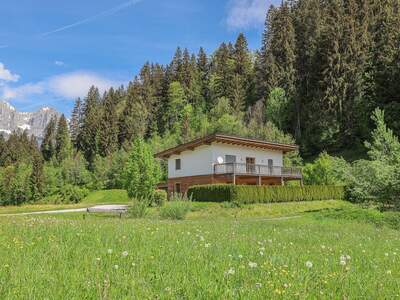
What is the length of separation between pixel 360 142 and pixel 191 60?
2521 inches

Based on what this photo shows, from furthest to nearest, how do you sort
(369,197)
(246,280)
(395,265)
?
(369,197) → (395,265) → (246,280)

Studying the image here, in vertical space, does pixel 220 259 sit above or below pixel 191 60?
below

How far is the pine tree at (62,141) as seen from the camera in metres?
115

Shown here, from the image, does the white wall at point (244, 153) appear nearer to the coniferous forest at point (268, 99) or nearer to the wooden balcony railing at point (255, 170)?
the wooden balcony railing at point (255, 170)

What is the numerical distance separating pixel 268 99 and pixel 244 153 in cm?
3394

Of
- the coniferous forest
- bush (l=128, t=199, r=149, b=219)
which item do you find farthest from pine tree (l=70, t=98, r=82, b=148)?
bush (l=128, t=199, r=149, b=219)

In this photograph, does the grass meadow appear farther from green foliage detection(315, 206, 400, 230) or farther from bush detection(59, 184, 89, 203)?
bush detection(59, 184, 89, 203)

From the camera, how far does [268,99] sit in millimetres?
75062

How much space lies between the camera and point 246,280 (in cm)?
418

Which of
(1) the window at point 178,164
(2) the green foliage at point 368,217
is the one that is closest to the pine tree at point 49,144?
(1) the window at point 178,164

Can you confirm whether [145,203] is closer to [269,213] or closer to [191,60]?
[269,213]

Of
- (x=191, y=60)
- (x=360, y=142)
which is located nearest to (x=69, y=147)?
(x=191, y=60)

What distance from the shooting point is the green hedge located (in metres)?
31.0

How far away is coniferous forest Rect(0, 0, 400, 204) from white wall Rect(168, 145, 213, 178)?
54.6 ft
